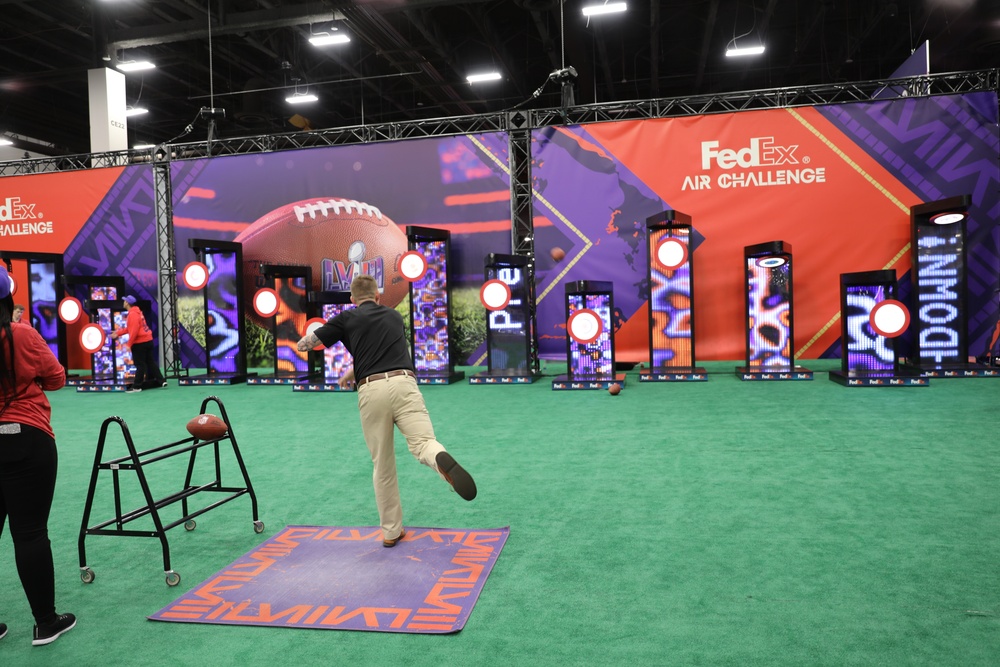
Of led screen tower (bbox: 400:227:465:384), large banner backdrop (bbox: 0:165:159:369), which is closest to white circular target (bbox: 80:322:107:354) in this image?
large banner backdrop (bbox: 0:165:159:369)

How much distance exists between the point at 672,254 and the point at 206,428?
7.90 m

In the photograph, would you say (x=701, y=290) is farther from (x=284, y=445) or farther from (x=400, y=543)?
(x=400, y=543)

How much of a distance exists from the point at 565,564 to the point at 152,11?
1550 cm

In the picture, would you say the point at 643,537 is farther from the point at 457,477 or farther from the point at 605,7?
the point at 605,7

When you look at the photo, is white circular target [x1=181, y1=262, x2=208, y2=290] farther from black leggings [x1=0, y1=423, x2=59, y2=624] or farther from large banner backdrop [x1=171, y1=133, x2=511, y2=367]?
black leggings [x1=0, y1=423, x2=59, y2=624]

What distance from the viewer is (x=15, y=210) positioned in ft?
48.2

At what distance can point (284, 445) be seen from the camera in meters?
6.87

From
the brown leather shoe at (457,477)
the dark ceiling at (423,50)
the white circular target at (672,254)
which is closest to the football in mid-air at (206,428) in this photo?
the brown leather shoe at (457,477)

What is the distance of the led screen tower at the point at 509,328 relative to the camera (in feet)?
35.9

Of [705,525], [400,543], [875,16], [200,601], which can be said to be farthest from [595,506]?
[875,16]

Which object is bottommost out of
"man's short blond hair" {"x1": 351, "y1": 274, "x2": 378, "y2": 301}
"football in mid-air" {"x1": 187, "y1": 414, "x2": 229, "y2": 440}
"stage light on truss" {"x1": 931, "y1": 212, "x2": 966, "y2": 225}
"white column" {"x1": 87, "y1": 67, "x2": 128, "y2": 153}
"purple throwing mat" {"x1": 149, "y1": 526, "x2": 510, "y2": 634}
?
"purple throwing mat" {"x1": 149, "y1": 526, "x2": 510, "y2": 634}

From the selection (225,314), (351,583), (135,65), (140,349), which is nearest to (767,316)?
(351,583)

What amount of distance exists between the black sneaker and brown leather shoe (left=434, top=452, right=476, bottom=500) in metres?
1.87

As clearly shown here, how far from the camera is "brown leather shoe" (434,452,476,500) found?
144 inches
